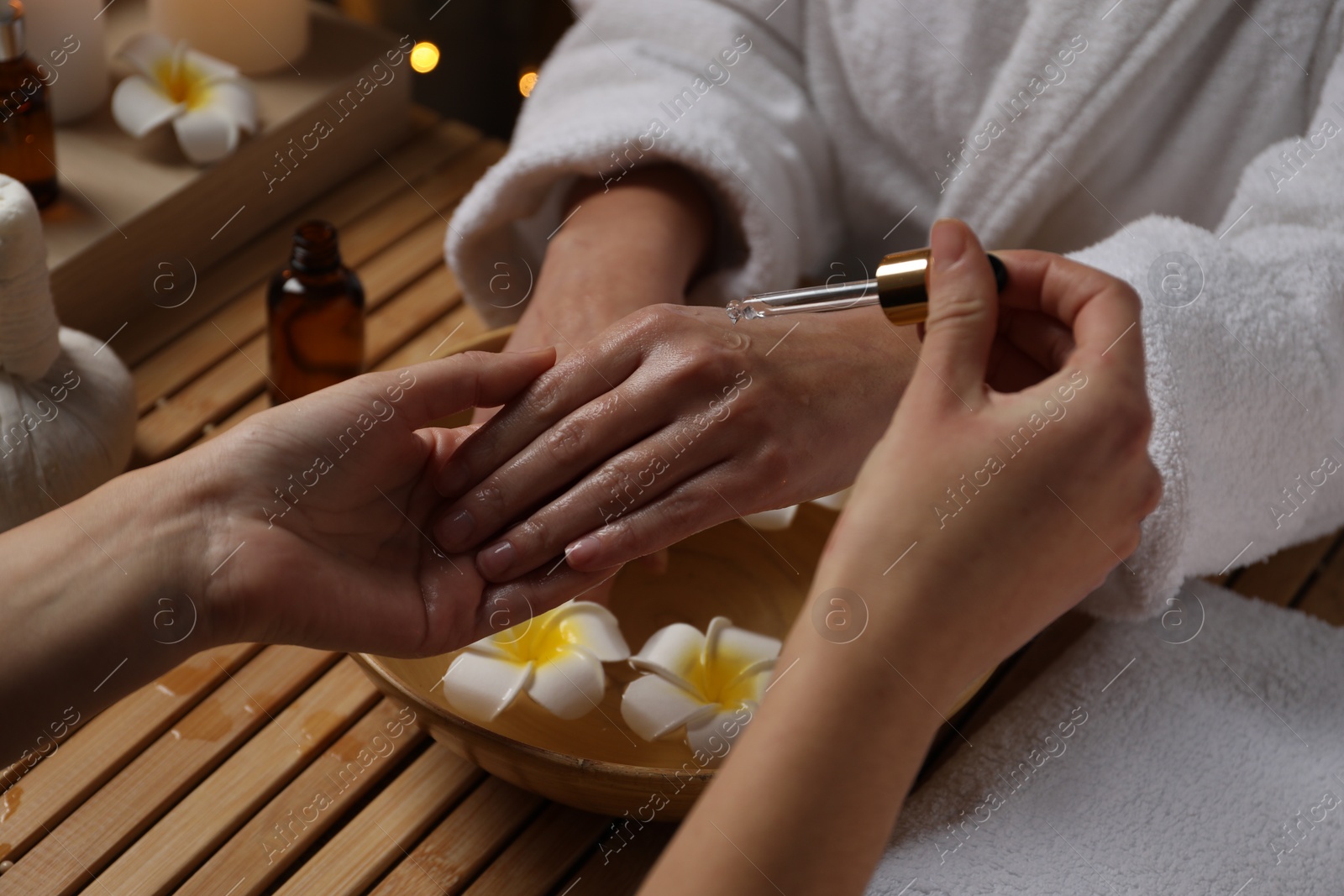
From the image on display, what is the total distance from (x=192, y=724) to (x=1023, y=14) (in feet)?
2.81

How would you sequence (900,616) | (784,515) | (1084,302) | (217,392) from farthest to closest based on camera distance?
(217,392)
(784,515)
(1084,302)
(900,616)

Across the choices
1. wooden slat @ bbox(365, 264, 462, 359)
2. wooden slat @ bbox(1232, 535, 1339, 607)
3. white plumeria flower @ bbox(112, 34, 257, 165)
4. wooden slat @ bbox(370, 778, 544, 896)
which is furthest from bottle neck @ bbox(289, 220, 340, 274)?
wooden slat @ bbox(1232, 535, 1339, 607)

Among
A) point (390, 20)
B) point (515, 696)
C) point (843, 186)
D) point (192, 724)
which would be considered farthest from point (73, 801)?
point (390, 20)

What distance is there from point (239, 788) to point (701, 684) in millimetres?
312

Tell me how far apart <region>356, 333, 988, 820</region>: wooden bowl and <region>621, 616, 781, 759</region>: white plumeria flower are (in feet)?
0.08

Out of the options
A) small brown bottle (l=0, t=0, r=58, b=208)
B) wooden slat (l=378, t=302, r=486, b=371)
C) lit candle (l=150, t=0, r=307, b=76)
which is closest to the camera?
small brown bottle (l=0, t=0, r=58, b=208)

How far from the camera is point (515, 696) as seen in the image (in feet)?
2.41

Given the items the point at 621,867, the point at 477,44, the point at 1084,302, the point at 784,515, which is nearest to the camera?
the point at 1084,302

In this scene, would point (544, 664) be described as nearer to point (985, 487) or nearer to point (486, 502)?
point (486, 502)

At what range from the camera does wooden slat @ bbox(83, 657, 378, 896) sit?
0.70 metres

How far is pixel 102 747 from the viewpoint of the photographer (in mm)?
763

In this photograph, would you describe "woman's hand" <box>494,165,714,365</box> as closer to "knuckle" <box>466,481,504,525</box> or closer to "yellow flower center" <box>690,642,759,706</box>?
"knuckle" <box>466,481,504,525</box>

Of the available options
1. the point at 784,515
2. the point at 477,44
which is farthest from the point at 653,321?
the point at 477,44

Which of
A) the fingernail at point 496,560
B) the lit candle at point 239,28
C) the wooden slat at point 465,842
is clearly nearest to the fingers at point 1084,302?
the fingernail at point 496,560
